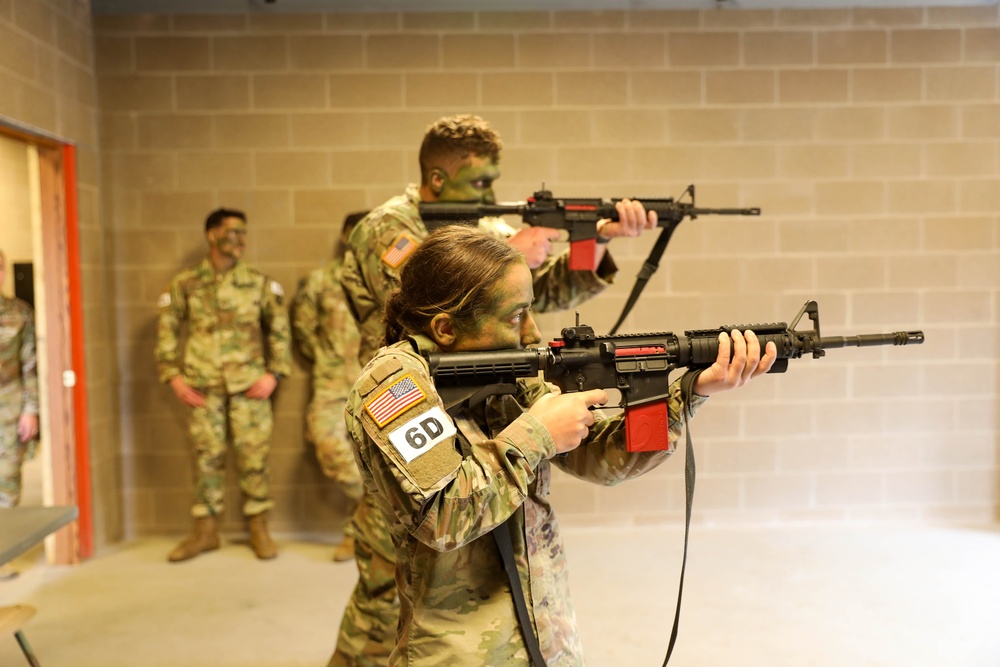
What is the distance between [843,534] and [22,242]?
418cm

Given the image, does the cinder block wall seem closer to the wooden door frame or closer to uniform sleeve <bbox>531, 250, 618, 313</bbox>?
the wooden door frame

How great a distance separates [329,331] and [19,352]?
137cm

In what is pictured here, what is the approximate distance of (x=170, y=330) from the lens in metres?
4.16

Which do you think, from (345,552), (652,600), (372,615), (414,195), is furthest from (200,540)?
(414,195)

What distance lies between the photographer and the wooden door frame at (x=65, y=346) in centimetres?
397

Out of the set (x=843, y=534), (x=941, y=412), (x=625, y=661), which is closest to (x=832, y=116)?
(x=941, y=412)

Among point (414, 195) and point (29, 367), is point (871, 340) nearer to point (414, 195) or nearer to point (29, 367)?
point (414, 195)

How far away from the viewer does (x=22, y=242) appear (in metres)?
3.74

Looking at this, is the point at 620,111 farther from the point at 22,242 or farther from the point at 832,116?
the point at 22,242

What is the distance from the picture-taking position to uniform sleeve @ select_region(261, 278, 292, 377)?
4207 millimetres

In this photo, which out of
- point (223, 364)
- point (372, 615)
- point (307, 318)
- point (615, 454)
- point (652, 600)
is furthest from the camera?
A: point (307, 318)

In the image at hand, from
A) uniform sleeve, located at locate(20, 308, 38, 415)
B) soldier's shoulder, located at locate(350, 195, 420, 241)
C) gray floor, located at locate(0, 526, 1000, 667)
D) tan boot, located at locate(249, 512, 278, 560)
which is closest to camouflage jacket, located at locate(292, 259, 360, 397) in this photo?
tan boot, located at locate(249, 512, 278, 560)

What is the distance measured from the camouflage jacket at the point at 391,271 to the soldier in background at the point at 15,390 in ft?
6.04

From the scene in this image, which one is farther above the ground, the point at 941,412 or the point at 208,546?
the point at 941,412
